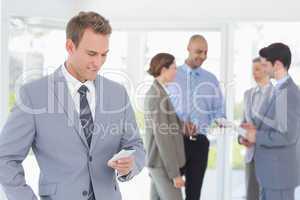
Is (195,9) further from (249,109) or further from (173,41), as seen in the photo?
(249,109)

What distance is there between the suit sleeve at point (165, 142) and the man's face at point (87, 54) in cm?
174

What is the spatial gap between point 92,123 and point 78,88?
0.16 m

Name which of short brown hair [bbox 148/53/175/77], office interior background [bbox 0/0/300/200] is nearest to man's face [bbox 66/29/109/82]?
short brown hair [bbox 148/53/175/77]

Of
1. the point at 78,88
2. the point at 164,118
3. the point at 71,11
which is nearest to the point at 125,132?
the point at 78,88

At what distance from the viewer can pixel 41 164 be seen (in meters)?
1.95

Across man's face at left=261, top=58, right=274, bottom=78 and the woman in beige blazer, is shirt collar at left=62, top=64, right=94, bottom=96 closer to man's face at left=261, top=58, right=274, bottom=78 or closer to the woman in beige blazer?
the woman in beige blazer

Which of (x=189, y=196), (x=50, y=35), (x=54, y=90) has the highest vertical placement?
(x=50, y=35)

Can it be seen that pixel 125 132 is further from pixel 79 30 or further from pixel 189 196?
pixel 189 196

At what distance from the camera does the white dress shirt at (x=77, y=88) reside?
1993 mm

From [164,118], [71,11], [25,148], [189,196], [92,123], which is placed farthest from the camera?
[71,11]

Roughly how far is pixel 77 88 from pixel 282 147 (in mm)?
2024

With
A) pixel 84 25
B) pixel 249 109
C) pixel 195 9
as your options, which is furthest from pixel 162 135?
pixel 84 25

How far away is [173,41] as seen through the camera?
4727mm

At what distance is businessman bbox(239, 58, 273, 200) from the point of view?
4.20m
